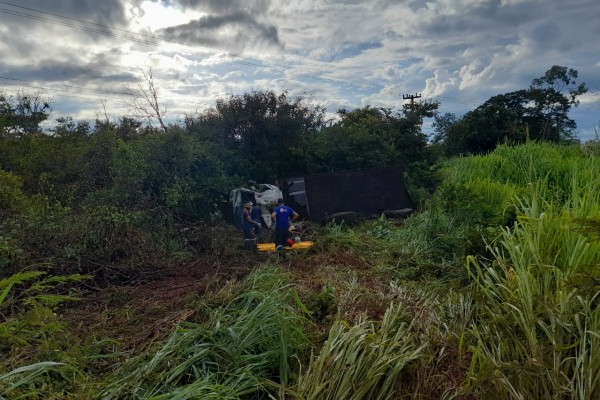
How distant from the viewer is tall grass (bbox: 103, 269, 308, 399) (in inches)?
110

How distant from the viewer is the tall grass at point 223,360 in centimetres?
280

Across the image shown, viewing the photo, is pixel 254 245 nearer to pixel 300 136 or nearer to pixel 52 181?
pixel 52 181

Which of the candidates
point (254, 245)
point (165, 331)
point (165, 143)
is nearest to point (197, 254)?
point (254, 245)

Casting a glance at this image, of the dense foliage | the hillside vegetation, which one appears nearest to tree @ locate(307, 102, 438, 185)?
the dense foliage

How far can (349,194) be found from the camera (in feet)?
41.8

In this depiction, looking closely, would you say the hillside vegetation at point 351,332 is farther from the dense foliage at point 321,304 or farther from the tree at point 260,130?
the tree at point 260,130

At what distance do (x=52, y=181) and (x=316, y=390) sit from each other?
12548 mm

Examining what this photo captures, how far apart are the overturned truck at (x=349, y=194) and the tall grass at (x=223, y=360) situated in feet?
28.7

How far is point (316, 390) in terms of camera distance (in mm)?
2635

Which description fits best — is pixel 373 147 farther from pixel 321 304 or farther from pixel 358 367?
pixel 358 367

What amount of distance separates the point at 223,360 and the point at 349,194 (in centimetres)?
986

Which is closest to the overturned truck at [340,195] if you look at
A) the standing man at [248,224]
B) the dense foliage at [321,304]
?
the standing man at [248,224]

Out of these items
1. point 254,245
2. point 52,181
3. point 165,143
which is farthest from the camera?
point 52,181

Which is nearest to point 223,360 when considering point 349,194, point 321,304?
point 321,304
